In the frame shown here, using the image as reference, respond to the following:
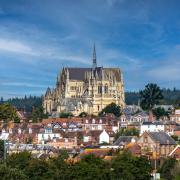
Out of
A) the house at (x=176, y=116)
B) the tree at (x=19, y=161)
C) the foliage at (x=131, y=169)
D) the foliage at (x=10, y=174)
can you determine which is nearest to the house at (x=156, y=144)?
the tree at (x=19, y=161)

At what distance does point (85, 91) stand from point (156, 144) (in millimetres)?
71374

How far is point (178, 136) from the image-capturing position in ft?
306

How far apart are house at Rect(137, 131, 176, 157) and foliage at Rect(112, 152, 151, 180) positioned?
18334 millimetres

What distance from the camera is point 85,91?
147 meters

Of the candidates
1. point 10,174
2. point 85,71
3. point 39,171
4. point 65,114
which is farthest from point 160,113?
point 10,174

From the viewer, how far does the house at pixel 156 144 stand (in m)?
75.3

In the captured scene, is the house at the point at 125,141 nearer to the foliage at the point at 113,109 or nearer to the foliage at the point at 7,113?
the foliage at the point at 7,113

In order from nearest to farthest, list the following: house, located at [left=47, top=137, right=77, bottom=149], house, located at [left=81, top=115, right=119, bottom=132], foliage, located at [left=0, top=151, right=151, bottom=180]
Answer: foliage, located at [left=0, top=151, right=151, bottom=180] → house, located at [left=47, top=137, right=77, bottom=149] → house, located at [left=81, top=115, right=119, bottom=132]

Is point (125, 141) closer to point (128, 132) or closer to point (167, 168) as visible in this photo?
point (128, 132)

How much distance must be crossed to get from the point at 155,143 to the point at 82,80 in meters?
74.6

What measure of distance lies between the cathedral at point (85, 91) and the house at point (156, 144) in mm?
59053

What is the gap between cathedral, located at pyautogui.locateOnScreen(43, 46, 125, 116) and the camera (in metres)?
140

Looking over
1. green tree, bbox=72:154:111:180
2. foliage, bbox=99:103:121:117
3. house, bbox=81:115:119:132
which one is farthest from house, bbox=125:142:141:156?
foliage, bbox=99:103:121:117

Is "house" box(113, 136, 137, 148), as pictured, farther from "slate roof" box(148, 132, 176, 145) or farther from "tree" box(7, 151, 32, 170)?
"tree" box(7, 151, 32, 170)
